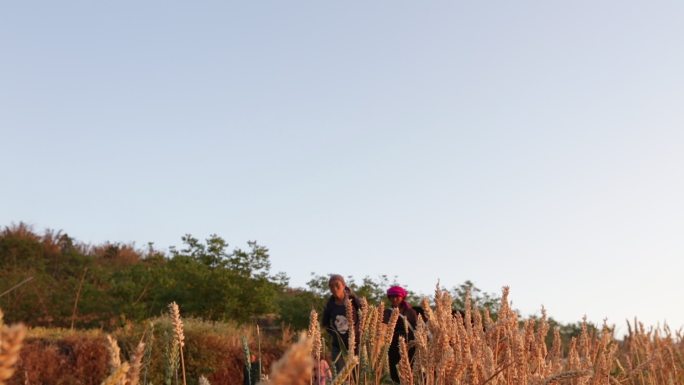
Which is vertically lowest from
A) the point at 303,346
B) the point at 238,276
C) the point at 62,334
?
the point at 303,346

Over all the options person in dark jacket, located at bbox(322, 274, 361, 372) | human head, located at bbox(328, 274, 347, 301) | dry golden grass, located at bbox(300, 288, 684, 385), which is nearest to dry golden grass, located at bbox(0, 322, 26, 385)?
dry golden grass, located at bbox(300, 288, 684, 385)

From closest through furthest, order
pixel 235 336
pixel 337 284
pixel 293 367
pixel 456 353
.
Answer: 1. pixel 293 367
2. pixel 456 353
3. pixel 337 284
4. pixel 235 336

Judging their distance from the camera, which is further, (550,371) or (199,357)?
(199,357)

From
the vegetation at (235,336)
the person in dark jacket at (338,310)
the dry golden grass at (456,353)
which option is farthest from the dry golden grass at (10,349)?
the person in dark jacket at (338,310)

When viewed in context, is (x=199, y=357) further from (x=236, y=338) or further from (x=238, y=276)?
(x=238, y=276)

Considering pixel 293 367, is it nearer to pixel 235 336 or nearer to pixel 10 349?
pixel 10 349

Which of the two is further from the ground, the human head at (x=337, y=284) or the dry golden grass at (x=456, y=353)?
the human head at (x=337, y=284)

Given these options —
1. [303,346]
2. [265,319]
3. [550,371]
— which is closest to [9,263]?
[265,319]

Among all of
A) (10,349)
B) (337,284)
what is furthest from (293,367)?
(337,284)

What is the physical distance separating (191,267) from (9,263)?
14.8 meters

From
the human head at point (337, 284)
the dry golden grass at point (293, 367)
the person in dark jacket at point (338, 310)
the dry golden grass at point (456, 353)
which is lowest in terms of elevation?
the dry golden grass at point (293, 367)

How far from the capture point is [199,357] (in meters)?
15.4

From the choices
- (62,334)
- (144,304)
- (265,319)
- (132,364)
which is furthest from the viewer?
(265,319)

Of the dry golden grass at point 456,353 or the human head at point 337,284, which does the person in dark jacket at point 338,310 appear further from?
the dry golden grass at point 456,353
